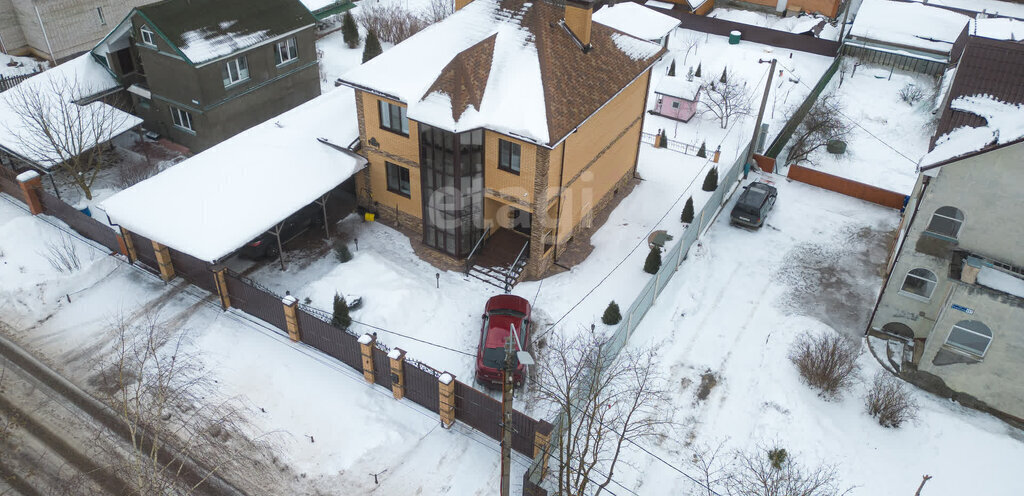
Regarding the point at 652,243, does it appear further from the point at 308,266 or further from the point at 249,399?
the point at 249,399

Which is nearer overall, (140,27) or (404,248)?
(404,248)

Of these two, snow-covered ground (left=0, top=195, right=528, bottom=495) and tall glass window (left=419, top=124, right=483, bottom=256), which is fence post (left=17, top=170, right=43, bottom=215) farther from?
tall glass window (left=419, top=124, right=483, bottom=256)

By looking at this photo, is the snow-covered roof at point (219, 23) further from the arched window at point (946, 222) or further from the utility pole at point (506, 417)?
the arched window at point (946, 222)

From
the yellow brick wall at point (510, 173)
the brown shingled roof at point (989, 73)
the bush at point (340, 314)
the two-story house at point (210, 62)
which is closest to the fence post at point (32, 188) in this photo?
the two-story house at point (210, 62)

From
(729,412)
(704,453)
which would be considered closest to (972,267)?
(729,412)

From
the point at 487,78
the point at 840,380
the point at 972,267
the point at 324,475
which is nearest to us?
the point at 324,475

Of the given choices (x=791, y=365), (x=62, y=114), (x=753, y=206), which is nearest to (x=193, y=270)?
(x=62, y=114)
